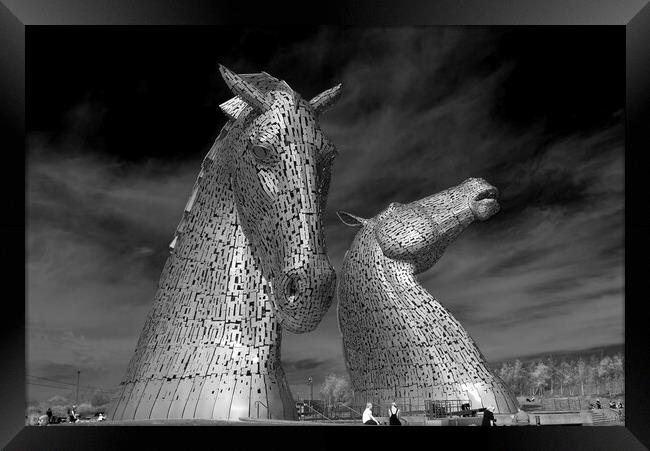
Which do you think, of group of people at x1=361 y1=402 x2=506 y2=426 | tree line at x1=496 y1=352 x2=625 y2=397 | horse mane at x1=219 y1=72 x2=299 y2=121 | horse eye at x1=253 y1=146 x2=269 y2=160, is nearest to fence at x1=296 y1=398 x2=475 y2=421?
group of people at x1=361 y1=402 x2=506 y2=426

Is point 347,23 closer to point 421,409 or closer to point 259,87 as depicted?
point 259,87

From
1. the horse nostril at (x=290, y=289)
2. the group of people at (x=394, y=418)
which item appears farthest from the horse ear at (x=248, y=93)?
the group of people at (x=394, y=418)

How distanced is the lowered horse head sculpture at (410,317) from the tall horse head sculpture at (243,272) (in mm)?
3617

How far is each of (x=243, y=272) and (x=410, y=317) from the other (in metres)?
3.98

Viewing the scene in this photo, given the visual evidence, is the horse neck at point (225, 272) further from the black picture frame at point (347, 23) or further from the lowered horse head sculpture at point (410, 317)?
the lowered horse head sculpture at point (410, 317)

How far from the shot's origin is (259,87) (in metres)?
4.46

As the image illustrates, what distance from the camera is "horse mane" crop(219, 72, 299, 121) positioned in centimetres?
436

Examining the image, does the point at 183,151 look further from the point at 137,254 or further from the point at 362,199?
the point at 362,199

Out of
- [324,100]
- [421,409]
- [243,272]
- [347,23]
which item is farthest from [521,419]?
[324,100]

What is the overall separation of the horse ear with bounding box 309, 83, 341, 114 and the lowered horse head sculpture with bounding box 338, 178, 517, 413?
13.1 ft

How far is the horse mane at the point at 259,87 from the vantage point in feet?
14.3

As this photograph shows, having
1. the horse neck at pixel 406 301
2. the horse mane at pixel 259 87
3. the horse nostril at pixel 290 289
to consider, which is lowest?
the horse nostril at pixel 290 289
